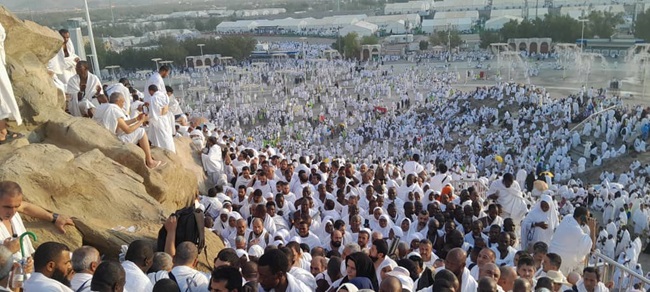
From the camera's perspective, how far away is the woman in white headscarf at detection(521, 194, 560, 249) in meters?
6.49

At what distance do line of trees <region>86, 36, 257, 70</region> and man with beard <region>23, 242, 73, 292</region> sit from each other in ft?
163

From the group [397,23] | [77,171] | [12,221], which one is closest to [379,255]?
[12,221]

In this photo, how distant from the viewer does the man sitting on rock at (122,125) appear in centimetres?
639

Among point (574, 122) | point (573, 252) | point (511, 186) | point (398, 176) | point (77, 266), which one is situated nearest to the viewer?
point (77, 266)

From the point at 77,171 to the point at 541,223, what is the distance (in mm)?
4779

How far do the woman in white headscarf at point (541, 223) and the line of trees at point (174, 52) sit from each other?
47952 mm

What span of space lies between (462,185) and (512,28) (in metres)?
46.2

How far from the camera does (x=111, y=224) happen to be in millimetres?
4898

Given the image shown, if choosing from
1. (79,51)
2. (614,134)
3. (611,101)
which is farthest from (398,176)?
(611,101)

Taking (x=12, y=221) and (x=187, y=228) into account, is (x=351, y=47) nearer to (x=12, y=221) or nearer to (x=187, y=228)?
(x=187, y=228)

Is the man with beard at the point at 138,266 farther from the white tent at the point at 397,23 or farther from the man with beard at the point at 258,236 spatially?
the white tent at the point at 397,23

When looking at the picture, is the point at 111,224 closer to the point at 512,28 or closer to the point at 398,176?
the point at 398,176

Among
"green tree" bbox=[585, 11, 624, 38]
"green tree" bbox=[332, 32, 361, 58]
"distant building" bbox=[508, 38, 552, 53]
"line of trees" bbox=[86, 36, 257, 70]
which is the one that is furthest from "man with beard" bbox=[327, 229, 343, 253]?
"green tree" bbox=[585, 11, 624, 38]

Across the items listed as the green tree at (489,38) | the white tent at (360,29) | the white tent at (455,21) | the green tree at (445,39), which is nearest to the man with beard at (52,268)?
the green tree at (489,38)
